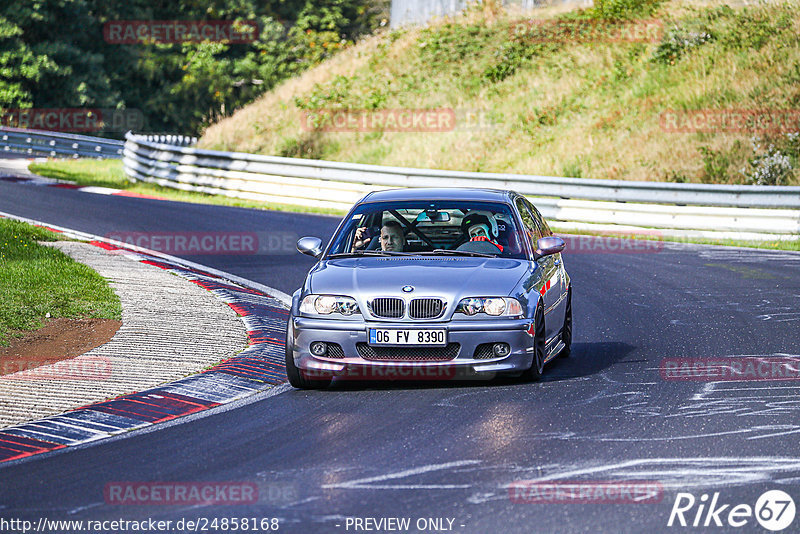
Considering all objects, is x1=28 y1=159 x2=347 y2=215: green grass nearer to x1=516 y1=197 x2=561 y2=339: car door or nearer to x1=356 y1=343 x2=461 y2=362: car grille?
x1=516 y1=197 x2=561 y2=339: car door

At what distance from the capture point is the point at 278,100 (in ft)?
128

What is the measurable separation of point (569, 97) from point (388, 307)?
24198 mm

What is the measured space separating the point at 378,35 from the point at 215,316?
3012 centimetres

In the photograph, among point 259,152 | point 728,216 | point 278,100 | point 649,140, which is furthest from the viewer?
point 278,100

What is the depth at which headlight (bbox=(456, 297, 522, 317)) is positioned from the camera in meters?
8.90

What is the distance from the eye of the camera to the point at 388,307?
351 inches

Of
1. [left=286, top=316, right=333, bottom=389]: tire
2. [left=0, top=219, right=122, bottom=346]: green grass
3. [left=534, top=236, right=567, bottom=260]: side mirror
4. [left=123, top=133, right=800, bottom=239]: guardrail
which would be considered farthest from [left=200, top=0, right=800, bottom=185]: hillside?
[left=286, top=316, right=333, bottom=389]: tire

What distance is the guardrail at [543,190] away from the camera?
814 inches

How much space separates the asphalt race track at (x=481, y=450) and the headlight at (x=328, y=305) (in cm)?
62

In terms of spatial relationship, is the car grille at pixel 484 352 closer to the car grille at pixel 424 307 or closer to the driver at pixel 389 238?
the car grille at pixel 424 307

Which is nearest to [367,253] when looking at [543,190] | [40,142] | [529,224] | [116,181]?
[529,224]

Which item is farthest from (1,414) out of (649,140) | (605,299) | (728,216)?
(649,140)

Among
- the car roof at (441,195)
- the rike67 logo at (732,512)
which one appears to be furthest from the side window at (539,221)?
the rike67 logo at (732,512)

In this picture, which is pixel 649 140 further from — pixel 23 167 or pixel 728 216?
pixel 23 167
